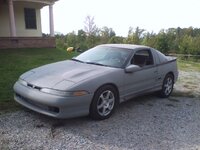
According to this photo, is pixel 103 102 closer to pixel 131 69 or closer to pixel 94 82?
pixel 94 82

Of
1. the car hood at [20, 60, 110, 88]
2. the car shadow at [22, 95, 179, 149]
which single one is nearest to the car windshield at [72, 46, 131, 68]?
the car hood at [20, 60, 110, 88]

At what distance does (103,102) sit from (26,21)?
48.6 ft

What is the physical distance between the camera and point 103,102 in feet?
14.8

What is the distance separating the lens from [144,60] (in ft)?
18.9

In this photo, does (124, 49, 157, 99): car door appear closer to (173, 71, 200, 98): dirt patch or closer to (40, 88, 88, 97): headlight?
(40, 88, 88, 97): headlight

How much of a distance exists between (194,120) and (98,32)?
116 feet

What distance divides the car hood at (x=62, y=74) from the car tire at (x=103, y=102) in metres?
0.34

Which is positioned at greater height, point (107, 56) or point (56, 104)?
point (107, 56)

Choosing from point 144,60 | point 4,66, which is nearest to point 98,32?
point 4,66

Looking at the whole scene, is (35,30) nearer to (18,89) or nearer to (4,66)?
(4,66)

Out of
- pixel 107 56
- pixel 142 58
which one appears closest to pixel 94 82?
pixel 107 56

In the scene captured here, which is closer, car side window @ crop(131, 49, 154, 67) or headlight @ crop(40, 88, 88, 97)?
headlight @ crop(40, 88, 88, 97)

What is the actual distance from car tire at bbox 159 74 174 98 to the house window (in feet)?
45.1

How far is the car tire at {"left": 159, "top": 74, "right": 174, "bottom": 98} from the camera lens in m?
6.24
